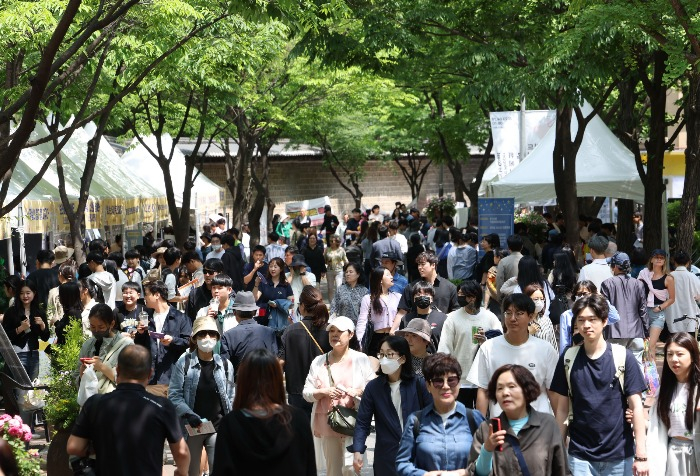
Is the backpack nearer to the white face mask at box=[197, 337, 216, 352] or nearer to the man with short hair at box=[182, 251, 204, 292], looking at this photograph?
the white face mask at box=[197, 337, 216, 352]

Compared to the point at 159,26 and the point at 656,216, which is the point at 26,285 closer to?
the point at 159,26

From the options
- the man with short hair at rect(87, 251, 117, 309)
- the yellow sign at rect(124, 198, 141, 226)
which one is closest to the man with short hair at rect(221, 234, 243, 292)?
the man with short hair at rect(87, 251, 117, 309)

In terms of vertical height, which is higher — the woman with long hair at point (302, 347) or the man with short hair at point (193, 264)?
the man with short hair at point (193, 264)

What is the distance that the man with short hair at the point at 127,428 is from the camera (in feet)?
18.6

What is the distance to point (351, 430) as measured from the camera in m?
7.98

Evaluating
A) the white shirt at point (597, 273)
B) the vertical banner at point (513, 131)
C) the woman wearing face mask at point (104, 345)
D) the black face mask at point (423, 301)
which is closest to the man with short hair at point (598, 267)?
the white shirt at point (597, 273)

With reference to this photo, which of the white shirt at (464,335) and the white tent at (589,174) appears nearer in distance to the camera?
the white shirt at (464,335)

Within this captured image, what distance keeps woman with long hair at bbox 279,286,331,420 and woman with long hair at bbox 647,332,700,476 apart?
326cm

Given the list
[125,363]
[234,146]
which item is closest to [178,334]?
[125,363]

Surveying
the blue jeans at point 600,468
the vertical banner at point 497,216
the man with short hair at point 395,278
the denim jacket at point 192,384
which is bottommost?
the blue jeans at point 600,468

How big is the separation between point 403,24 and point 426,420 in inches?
511

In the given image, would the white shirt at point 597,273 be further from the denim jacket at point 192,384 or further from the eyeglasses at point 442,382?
the eyeglasses at point 442,382

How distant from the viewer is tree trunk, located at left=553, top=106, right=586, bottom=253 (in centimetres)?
2033

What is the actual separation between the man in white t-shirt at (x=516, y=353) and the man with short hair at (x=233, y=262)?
8.81 metres
